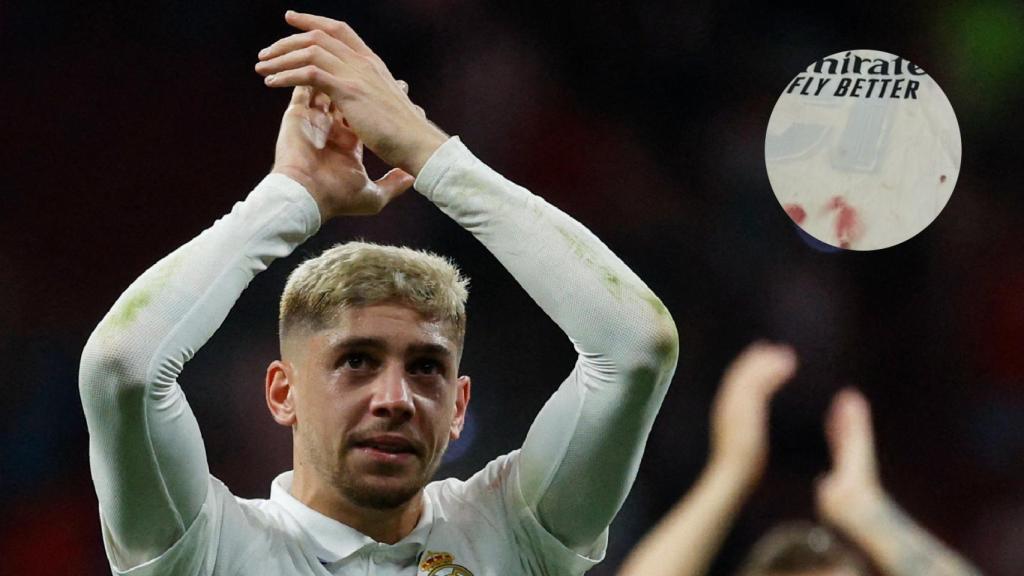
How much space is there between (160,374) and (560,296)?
1.70 ft

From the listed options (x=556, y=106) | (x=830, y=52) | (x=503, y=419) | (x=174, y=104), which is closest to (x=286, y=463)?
(x=503, y=419)

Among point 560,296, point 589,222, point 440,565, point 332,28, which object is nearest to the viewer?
point 560,296

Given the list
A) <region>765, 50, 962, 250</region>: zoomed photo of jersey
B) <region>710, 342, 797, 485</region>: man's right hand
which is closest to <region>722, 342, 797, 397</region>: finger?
<region>710, 342, 797, 485</region>: man's right hand

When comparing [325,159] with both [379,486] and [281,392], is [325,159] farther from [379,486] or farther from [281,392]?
[379,486]

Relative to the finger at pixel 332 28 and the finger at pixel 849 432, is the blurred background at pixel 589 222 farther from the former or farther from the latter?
the finger at pixel 332 28

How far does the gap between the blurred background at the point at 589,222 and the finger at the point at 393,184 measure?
5.67 feet

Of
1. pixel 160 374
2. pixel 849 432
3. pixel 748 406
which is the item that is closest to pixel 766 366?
pixel 748 406

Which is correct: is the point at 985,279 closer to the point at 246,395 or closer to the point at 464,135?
the point at 464,135

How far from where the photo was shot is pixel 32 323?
145 inches

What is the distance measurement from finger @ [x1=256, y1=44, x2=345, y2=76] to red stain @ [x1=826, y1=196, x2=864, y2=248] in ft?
8.57

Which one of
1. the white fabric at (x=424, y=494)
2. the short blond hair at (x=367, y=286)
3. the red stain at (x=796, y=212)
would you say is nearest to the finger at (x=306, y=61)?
the white fabric at (x=424, y=494)

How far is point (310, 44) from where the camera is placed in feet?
6.20

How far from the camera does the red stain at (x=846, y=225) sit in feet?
13.6

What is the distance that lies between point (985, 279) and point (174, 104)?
8.56 ft
